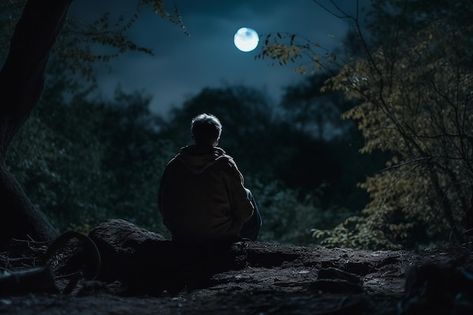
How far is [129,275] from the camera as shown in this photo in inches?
211

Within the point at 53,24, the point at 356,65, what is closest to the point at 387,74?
the point at 356,65

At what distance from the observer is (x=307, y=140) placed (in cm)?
3112

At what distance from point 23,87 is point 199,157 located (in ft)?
8.87

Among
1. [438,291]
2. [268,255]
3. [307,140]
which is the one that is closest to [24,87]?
[268,255]

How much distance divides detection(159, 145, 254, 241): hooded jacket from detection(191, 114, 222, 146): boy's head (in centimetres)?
7

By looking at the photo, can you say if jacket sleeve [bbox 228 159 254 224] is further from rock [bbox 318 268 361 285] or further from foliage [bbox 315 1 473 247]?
foliage [bbox 315 1 473 247]

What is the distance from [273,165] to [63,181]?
12524mm

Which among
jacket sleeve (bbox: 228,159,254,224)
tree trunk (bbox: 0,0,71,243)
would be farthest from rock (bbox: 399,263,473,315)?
tree trunk (bbox: 0,0,71,243)

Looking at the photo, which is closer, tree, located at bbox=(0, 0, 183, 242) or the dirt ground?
the dirt ground

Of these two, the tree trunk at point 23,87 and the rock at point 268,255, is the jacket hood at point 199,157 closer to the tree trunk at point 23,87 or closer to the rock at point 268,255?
the rock at point 268,255

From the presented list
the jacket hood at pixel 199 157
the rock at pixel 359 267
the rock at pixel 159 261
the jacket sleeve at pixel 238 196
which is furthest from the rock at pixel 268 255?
the jacket hood at pixel 199 157

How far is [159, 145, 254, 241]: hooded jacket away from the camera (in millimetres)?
5422

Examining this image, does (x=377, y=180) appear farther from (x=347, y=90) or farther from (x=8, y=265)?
(x=8, y=265)

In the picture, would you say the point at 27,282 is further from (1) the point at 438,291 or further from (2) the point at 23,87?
(2) the point at 23,87
